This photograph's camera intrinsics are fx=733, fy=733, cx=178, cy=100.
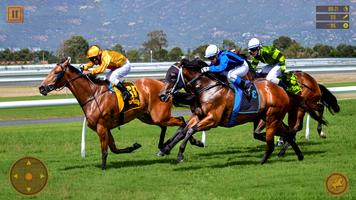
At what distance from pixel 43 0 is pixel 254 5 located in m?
26.1

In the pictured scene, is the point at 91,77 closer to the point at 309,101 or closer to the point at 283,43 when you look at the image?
the point at 309,101

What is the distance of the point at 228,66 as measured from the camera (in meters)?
12.4

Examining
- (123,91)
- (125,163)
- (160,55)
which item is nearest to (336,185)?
(125,163)

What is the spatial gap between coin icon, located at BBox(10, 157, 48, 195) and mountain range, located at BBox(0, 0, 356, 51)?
66.4 metres

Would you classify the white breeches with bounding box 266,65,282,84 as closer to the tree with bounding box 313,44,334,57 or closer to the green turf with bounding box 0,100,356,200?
the green turf with bounding box 0,100,356,200

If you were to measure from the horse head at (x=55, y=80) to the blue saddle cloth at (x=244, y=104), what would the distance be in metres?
2.82

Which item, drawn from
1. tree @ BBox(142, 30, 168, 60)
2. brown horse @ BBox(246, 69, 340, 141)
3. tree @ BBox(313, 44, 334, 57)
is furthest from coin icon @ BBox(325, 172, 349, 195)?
tree @ BBox(313, 44, 334, 57)

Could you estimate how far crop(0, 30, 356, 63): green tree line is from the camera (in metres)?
45.7

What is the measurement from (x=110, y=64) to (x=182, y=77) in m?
1.48

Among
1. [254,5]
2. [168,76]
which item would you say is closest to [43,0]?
[254,5]

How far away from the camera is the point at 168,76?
483 inches

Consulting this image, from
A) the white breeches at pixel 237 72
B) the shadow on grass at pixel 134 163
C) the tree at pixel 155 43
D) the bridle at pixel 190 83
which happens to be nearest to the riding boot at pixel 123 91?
the bridle at pixel 190 83

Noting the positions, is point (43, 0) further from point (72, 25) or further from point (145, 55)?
point (145, 55)

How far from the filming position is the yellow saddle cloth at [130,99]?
12.4 m
